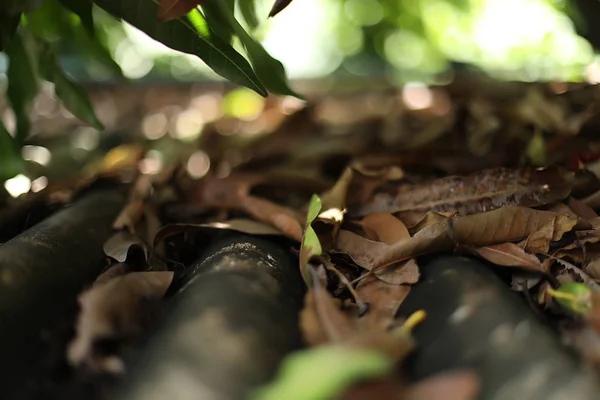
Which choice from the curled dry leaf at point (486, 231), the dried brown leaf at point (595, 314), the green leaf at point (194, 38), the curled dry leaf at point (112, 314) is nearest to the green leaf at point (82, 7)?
the green leaf at point (194, 38)

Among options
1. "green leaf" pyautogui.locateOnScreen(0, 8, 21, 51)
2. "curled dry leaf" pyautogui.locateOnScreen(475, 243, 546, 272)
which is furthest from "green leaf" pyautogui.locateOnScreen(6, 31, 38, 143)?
"curled dry leaf" pyautogui.locateOnScreen(475, 243, 546, 272)

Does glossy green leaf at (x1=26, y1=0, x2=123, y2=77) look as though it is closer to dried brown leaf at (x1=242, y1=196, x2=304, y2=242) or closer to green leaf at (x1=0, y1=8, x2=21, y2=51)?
green leaf at (x1=0, y1=8, x2=21, y2=51)

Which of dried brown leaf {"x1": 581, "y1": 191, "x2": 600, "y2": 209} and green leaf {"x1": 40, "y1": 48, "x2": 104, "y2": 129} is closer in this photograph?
dried brown leaf {"x1": 581, "y1": 191, "x2": 600, "y2": 209}

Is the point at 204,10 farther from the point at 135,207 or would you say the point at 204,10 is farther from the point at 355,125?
the point at 355,125

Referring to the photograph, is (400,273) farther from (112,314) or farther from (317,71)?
(317,71)

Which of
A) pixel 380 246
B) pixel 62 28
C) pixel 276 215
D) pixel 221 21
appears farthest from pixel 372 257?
pixel 62 28

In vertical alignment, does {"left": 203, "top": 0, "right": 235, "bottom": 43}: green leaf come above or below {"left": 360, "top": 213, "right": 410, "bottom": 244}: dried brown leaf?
above

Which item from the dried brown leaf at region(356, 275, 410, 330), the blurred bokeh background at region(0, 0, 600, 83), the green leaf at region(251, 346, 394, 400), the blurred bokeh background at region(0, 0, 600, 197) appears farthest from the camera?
the blurred bokeh background at region(0, 0, 600, 83)

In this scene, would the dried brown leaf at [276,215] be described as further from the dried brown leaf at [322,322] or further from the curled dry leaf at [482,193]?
the dried brown leaf at [322,322]
